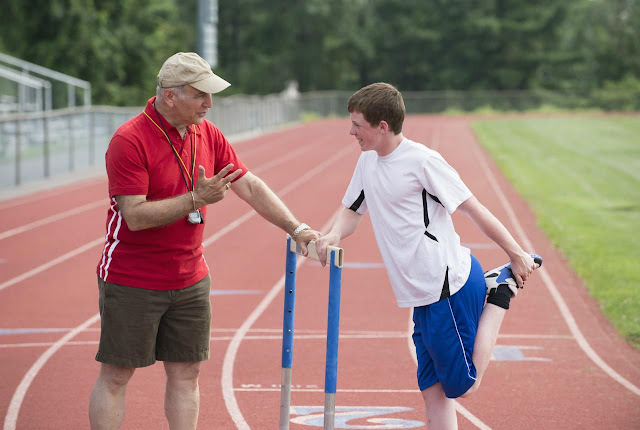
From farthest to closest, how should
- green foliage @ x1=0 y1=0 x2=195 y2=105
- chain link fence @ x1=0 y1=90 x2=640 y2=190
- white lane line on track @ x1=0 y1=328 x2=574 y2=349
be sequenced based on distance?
green foliage @ x1=0 y1=0 x2=195 y2=105 < chain link fence @ x1=0 y1=90 x2=640 y2=190 < white lane line on track @ x1=0 y1=328 x2=574 y2=349

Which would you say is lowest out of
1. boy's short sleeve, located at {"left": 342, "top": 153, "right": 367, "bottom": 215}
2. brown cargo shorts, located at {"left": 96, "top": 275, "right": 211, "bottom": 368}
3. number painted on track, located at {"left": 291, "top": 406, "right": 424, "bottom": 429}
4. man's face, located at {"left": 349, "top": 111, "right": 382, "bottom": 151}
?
number painted on track, located at {"left": 291, "top": 406, "right": 424, "bottom": 429}

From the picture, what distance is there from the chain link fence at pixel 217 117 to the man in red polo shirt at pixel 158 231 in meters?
14.1

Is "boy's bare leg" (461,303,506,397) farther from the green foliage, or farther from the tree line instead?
the tree line

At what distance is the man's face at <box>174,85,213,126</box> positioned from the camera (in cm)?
418

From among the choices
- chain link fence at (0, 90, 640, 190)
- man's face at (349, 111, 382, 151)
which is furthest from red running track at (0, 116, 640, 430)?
chain link fence at (0, 90, 640, 190)

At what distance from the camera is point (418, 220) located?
414 centimetres

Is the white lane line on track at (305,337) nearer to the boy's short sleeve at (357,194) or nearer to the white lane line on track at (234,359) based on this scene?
the white lane line on track at (234,359)

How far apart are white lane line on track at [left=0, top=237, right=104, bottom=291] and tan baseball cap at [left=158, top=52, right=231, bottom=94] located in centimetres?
669

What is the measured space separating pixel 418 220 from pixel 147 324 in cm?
128

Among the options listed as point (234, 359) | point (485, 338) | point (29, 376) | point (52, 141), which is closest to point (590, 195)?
point (52, 141)

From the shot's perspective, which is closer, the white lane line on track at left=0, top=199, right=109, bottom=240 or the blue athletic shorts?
the blue athletic shorts

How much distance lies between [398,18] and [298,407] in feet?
233

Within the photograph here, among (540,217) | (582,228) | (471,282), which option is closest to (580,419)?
(471,282)

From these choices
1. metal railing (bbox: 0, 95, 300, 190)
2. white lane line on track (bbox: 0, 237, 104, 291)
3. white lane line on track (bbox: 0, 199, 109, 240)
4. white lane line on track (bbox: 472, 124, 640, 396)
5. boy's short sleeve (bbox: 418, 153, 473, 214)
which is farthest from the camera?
metal railing (bbox: 0, 95, 300, 190)
